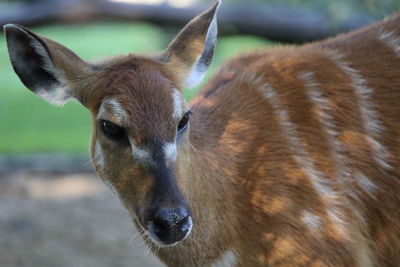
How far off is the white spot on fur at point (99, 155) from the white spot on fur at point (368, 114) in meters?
1.71

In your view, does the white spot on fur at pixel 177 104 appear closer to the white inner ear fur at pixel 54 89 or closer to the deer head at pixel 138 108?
the deer head at pixel 138 108

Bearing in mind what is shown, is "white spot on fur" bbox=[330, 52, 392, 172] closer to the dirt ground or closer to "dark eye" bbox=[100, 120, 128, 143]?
"dark eye" bbox=[100, 120, 128, 143]

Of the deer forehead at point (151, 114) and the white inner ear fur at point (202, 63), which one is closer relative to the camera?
the deer forehead at point (151, 114)

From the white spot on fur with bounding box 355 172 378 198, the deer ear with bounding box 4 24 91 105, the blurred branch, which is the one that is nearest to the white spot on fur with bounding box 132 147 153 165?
the deer ear with bounding box 4 24 91 105

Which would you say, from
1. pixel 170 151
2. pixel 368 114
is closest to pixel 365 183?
pixel 368 114

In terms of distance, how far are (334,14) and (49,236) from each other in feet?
12.8

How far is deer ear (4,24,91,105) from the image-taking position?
454 cm

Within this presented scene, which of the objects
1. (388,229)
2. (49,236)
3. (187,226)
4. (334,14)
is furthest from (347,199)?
(49,236)

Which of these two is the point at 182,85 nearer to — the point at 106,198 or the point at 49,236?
the point at 49,236

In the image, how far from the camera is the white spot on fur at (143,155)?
13.8 ft

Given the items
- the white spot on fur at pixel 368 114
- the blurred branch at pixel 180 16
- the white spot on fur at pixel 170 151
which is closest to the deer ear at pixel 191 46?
the white spot on fur at pixel 170 151

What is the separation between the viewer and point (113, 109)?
14.1 feet

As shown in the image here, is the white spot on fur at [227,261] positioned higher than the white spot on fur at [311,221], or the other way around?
the white spot on fur at [311,221]

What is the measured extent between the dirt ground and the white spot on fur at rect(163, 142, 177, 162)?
129 inches
